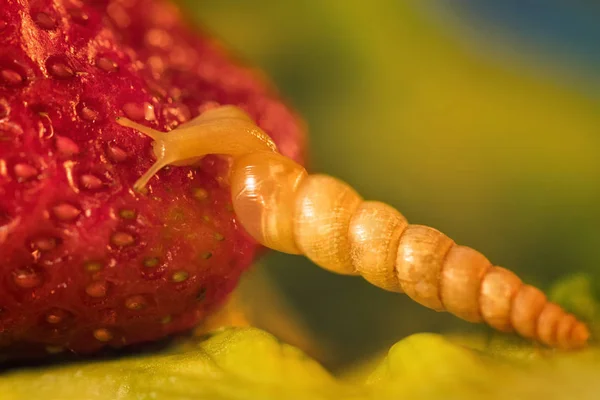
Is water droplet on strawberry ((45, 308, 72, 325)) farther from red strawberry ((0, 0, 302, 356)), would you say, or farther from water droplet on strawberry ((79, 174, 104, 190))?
water droplet on strawberry ((79, 174, 104, 190))

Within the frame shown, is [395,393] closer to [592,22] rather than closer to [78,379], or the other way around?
[78,379]

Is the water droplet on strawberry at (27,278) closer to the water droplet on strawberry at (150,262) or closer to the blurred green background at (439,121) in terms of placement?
the water droplet on strawberry at (150,262)

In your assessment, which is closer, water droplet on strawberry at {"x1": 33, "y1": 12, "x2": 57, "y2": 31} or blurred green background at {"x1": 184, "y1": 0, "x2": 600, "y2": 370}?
water droplet on strawberry at {"x1": 33, "y1": 12, "x2": 57, "y2": 31}

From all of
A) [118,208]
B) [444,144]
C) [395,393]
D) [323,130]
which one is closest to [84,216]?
[118,208]

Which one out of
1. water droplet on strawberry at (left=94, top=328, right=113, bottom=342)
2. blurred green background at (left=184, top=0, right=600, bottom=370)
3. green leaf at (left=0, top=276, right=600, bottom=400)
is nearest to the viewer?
green leaf at (left=0, top=276, right=600, bottom=400)

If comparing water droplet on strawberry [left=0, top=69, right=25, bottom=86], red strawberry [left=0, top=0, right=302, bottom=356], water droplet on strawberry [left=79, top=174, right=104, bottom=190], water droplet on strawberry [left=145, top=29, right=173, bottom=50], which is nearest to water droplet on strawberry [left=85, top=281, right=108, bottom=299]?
red strawberry [left=0, top=0, right=302, bottom=356]

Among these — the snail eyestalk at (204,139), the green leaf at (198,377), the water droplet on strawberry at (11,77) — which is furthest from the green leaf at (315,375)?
the water droplet on strawberry at (11,77)
